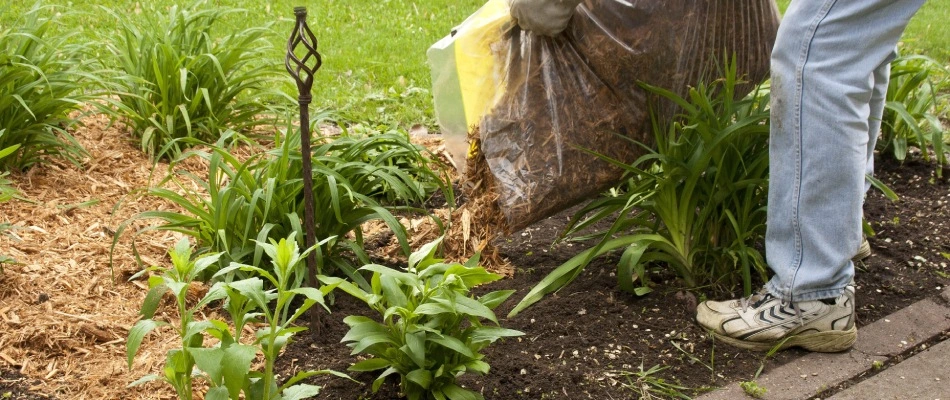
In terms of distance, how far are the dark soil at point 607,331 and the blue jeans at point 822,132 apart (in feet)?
1.04

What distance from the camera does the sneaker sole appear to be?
9.46ft

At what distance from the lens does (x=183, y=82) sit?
3.95 meters

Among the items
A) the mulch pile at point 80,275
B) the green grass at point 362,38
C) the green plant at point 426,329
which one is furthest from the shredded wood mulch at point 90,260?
the green grass at point 362,38

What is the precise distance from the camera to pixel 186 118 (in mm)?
3947

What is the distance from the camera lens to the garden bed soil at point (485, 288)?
268 cm

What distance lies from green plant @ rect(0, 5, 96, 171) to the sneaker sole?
2534 millimetres

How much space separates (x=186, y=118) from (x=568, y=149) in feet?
5.45

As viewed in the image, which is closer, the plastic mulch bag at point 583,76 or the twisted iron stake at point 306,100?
the twisted iron stake at point 306,100

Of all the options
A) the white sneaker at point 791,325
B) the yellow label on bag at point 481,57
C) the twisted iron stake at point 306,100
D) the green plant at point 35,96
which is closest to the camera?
the twisted iron stake at point 306,100

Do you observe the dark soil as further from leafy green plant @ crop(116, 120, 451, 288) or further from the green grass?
the green grass

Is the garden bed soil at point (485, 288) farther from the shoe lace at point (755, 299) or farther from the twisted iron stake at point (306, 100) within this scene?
the twisted iron stake at point (306, 100)

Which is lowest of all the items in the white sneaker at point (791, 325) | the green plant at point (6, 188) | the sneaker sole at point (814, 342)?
the sneaker sole at point (814, 342)

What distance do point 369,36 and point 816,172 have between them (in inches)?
167

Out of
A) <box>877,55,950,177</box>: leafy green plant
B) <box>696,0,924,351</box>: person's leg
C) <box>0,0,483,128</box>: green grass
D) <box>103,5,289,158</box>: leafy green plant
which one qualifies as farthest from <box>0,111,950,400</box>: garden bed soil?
<box>0,0,483,128</box>: green grass
